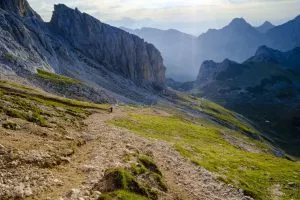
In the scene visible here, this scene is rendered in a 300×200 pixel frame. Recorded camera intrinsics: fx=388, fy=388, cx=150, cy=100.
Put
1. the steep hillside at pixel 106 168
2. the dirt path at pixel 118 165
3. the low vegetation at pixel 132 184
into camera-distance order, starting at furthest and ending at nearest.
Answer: the dirt path at pixel 118 165 → the steep hillside at pixel 106 168 → the low vegetation at pixel 132 184

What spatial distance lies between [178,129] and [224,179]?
5047 centimetres

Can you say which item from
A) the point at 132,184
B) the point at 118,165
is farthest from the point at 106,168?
the point at 132,184

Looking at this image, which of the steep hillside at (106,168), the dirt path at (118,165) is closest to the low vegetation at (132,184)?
the steep hillside at (106,168)

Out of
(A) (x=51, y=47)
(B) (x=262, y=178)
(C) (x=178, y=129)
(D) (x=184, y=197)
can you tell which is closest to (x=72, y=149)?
(D) (x=184, y=197)

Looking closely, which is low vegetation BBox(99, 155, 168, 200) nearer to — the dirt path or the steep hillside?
the steep hillside

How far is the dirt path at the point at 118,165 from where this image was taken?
33.3m

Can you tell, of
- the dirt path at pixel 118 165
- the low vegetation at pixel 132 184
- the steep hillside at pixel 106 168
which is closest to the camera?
the low vegetation at pixel 132 184

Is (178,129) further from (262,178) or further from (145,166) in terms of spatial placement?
(145,166)

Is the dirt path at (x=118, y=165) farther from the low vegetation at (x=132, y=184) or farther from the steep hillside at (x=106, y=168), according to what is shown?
the low vegetation at (x=132, y=184)

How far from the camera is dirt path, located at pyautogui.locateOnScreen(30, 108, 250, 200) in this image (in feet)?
109

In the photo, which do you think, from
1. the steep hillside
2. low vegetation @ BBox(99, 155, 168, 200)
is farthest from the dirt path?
low vegetation @ BBox(99, 155, 168, 200)

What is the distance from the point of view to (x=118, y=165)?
4147 cm

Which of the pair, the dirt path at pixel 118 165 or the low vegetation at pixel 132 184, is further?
the dirt path at pixel 118 165

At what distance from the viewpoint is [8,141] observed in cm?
3934
